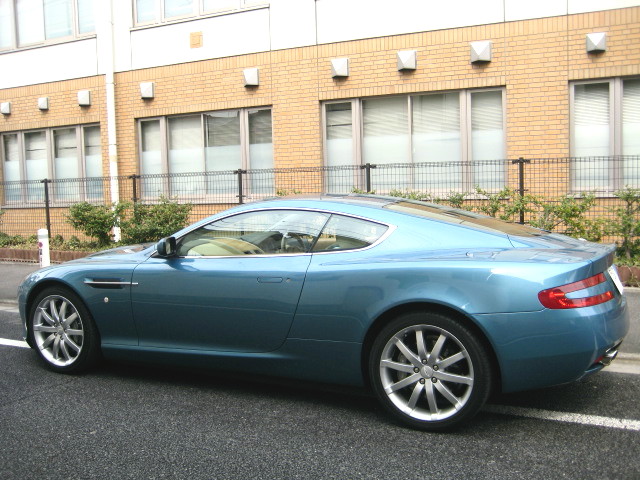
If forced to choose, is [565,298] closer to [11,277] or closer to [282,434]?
[282,434]

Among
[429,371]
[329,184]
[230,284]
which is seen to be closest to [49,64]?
[329,184]

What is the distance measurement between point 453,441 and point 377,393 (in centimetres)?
51

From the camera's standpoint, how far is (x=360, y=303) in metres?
3.88

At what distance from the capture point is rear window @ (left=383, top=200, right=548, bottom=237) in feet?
13.6

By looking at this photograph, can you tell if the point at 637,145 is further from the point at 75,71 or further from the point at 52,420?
the point at 75,71

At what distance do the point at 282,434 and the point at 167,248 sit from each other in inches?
62.3

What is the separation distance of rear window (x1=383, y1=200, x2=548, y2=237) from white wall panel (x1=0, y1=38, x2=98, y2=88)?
1125 centimetres

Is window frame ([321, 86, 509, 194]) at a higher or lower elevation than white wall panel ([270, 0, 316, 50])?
lower

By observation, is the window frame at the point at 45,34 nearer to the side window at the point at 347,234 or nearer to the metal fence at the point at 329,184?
the metal fence at the point at 329,184

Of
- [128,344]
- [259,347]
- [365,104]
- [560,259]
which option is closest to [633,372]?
[560,259]

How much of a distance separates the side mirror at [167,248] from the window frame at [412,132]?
19.3ft

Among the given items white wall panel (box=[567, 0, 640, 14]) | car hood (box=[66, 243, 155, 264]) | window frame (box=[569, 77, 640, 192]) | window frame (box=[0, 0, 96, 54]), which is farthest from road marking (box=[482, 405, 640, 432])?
window frame (box=[0, 0, 96, 54])

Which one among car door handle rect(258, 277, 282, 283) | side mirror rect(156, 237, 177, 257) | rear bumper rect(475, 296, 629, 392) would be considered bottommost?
rear bumper rect(475, 296, 629, 392)

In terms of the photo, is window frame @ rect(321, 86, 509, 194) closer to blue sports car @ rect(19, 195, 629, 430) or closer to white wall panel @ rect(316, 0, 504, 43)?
white wall panel @ rect(316, 0, 504, 43)
